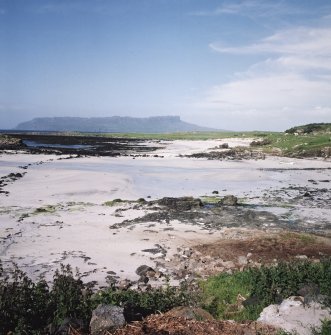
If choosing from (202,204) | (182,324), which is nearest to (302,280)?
(182,324)

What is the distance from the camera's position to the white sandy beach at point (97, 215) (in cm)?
1345

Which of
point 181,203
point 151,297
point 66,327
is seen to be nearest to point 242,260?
point 151,297

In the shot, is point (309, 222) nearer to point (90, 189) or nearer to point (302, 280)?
point (302, 280)

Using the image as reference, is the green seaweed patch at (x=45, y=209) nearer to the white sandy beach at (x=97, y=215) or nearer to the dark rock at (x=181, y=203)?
the white sandy beach at (x=97, y=215)

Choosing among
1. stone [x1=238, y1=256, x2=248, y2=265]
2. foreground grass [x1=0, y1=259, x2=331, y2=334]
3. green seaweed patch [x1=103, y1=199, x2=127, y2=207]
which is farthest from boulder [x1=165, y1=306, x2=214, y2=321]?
green seaweed patch [x1=103, y1=199, x2=127, y2=207]

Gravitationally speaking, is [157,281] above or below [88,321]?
below

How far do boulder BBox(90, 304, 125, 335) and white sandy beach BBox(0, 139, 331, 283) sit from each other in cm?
567

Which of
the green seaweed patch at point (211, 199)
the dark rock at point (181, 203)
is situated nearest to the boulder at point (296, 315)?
the dark rock at point (181, 203)

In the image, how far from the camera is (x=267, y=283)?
865 cm

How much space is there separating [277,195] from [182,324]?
22472 millimetres

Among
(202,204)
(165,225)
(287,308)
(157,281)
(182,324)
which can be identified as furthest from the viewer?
(202,204)

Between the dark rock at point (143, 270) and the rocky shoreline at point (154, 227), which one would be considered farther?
the rocky shoreline at point (154, 227)

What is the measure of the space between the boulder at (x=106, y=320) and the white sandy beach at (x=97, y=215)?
567 centimetres

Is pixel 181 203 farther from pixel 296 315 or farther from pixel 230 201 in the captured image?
pixel 296 315
